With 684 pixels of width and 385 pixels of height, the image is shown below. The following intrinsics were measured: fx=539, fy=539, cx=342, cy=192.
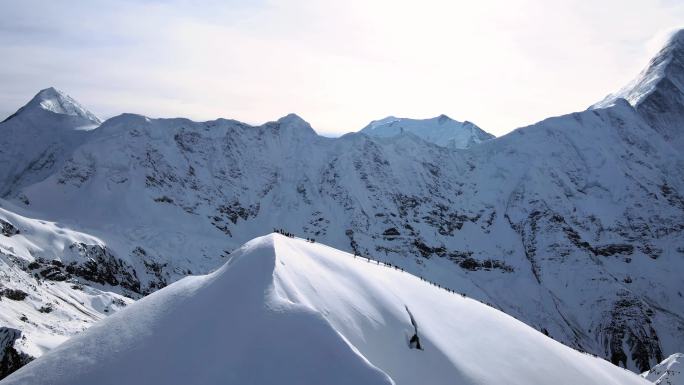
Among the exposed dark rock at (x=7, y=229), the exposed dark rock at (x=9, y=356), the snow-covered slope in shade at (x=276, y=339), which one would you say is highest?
the snow-covered slope in shade at (x=276, y=339)

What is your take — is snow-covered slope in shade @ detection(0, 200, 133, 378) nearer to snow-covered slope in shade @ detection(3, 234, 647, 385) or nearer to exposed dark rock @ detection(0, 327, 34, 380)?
exposed dark rock @ detection(0, 327, 34, 380)

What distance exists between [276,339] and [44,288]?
99.7m

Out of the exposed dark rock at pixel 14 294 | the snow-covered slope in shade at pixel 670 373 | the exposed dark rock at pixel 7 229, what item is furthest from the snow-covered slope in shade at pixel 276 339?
the exposed dark rock at pixel 7 229

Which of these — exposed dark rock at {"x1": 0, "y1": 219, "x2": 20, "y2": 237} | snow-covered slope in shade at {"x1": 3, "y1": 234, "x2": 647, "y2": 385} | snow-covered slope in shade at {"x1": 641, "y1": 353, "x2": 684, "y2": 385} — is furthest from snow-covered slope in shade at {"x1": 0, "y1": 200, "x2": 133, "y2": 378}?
snow-covered slope in shade at {"x1": 641, "y1": 353, "x2": 684, "y2": 385}

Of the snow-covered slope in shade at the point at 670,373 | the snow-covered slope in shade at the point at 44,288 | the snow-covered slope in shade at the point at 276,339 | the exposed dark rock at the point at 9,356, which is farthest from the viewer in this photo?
the snow-covered slope in shade at the point at 670,373

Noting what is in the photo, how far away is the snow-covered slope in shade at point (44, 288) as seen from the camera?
196 ft

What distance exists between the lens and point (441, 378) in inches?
1150

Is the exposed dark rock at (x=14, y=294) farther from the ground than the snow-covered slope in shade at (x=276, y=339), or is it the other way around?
the snow-covered slope in shade at (x=276, y=339)

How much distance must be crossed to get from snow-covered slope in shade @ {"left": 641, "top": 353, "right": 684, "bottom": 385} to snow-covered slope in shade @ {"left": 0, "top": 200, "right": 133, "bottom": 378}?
68471 millimetres

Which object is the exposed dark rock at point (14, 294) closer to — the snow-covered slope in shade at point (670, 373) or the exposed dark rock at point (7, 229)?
the exposed dark rock at point (7, 229)

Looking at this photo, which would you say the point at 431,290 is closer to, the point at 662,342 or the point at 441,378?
the point at 441,378

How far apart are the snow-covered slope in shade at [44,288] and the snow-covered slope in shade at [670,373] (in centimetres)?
6847

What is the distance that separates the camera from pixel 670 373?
6356cm

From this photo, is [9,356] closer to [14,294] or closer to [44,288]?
[14,294]
